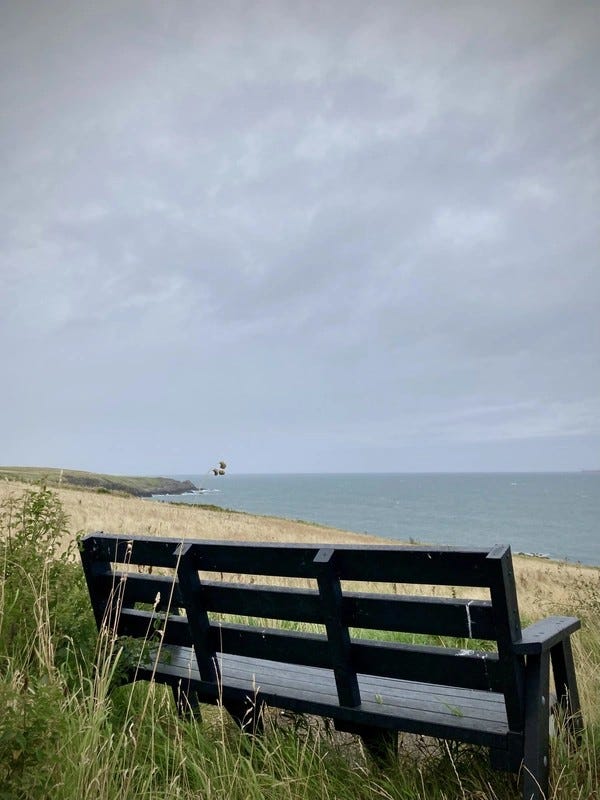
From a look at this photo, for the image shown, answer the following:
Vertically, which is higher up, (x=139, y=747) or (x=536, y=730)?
(x=536, y=730)

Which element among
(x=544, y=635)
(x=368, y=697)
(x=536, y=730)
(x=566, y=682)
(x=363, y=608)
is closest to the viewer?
(x=536, y=730)

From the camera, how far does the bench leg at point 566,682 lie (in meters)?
3.82

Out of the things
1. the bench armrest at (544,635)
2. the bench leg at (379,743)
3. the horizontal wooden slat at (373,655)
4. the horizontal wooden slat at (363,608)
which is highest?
the horizontal wooden slat at (363,608)

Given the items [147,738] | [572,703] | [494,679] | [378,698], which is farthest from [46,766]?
[572,703]

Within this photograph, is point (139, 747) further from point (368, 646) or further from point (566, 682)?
point (566, 682)

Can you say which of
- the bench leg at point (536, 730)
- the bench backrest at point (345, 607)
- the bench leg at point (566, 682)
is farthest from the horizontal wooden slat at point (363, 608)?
the bench leg at point (566, 682)

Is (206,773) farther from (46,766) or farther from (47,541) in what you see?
(47,541)

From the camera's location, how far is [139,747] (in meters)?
3.81

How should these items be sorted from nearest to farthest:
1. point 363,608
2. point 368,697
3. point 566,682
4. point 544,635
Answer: point 544,635 → point 363,608 → point 368,697 → point 566,682

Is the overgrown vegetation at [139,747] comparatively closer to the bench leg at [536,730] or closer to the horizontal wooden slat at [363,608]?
the bench leg at [536,730]

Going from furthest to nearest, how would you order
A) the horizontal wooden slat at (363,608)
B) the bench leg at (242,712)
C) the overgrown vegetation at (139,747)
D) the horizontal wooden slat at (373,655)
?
the bench leg at (242,712) → the horizontal wooden slat at (373,655) → the horizontal wooden slat at (363,608) → the overgrown vegetation at (139,747)

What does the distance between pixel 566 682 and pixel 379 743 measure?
42.0 inches

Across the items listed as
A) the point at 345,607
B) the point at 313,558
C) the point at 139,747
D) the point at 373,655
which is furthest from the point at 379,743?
the point at 139,747

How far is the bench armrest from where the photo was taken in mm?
3104
